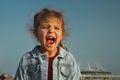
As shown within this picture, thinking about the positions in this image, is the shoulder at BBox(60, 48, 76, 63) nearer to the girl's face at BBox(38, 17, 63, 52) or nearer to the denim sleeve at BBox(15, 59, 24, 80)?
the girl's face at BBox(38, 17, 63, 52)

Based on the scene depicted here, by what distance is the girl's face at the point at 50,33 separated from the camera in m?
4.88

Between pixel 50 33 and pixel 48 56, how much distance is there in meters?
0.36

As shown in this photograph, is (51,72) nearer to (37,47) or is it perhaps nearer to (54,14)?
(37,47)

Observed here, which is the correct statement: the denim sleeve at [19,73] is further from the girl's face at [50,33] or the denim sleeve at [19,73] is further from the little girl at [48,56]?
the girl's face at [50,33]

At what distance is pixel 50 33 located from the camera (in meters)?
4.89

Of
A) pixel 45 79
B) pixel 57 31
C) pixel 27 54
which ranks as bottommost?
pixel 45 79

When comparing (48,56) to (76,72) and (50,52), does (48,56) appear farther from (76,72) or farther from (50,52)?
(76,72)

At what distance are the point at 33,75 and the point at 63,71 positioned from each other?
406 mm

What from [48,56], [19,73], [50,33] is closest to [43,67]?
[48,56]

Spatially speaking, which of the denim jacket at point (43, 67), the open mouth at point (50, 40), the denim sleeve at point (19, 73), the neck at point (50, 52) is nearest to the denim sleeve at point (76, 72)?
the denim jacket at point (43, 67)

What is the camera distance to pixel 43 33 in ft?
16.1

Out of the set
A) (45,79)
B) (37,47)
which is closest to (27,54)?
(37,47)

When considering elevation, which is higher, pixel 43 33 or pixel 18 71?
pixel 43 33

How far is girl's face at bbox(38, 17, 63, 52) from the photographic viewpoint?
4.88 metres
